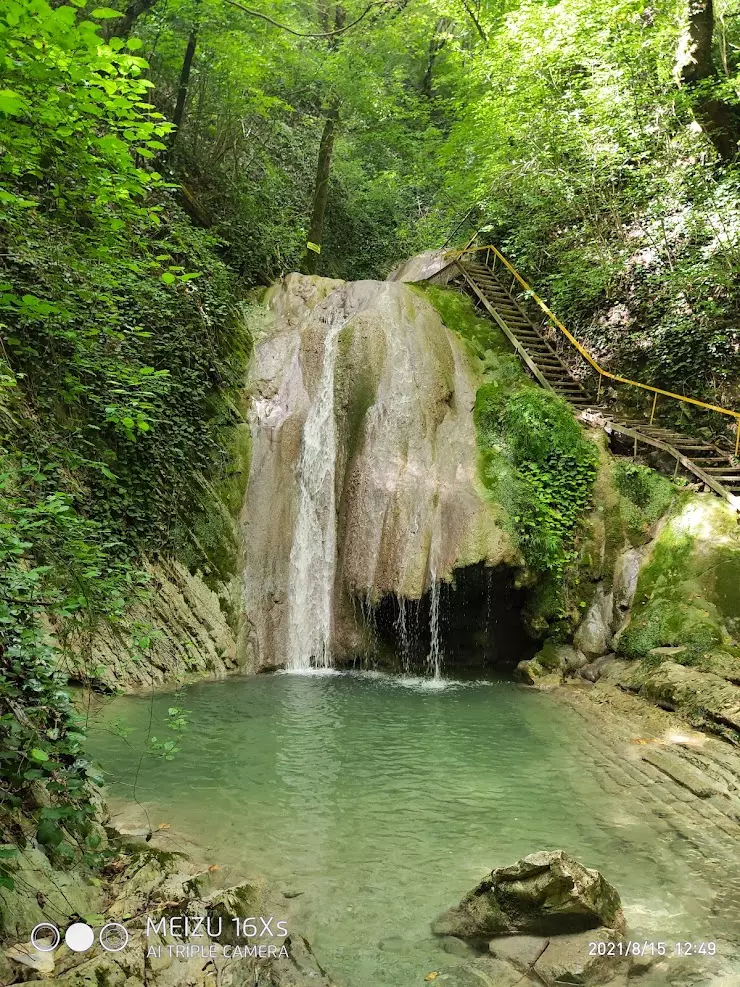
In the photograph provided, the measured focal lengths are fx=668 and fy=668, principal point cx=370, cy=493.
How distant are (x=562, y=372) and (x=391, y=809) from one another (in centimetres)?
1030

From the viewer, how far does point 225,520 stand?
11281mm

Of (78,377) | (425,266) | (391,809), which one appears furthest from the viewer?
(425,266)

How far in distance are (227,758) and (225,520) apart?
525 centimetres

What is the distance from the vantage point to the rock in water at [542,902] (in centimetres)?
375

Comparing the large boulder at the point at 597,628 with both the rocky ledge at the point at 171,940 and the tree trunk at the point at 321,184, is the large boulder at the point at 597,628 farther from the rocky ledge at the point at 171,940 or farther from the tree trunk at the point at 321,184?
the tree trunk at the point at 321,184

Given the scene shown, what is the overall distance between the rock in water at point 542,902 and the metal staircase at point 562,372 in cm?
679

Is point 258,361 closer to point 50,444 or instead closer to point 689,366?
point 50,444

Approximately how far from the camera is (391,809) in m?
5.64

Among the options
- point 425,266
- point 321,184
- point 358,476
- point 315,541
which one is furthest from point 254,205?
point 315,541

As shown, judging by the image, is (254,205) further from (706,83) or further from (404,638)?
(404,638)

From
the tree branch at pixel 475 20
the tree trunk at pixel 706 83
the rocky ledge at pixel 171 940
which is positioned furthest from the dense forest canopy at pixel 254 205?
the rocky ledge at pixel 171 940

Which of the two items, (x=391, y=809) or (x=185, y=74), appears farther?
(x=185, y=74)

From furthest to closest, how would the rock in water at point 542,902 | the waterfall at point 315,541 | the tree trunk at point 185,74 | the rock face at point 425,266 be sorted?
the rock face at point 425,266, the tree trunk at point 185,74, the waterfall at point 315,541, the rock in water at point 542,902

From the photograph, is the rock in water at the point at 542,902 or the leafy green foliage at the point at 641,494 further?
the leafy green foliage at the point at 641,494
